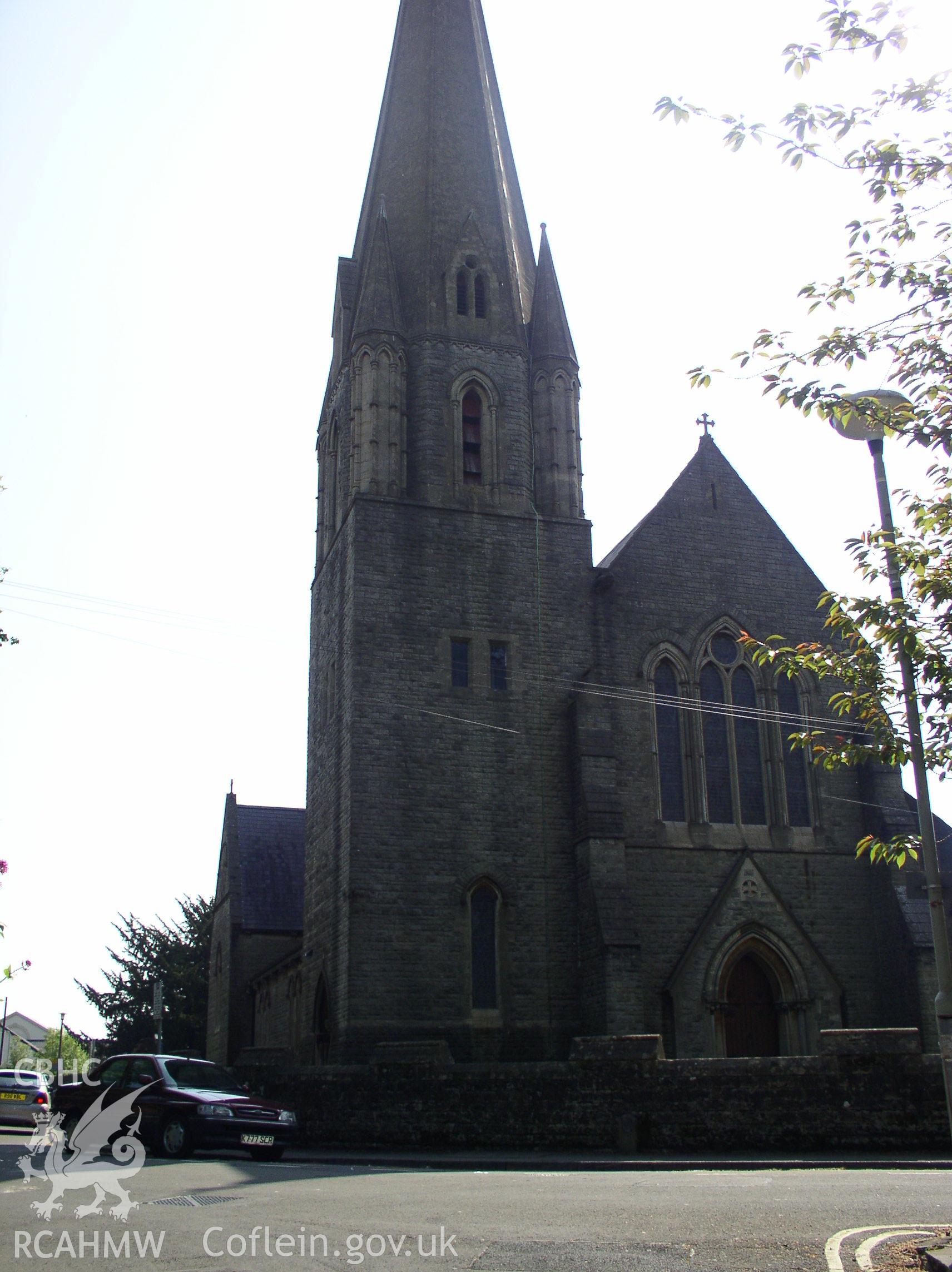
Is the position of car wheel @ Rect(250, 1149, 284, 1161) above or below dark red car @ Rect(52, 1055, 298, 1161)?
below

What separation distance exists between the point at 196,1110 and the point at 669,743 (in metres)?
12.9

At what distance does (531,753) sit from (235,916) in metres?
14.6

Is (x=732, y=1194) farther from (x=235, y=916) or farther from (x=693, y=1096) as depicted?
(x=235, y=916)

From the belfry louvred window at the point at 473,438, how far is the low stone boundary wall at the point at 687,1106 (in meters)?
13.0

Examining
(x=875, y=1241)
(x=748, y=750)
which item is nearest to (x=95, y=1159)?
(x=875, y=1241)

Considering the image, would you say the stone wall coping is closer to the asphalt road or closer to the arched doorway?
the asphalt road

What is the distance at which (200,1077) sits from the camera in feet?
53.4

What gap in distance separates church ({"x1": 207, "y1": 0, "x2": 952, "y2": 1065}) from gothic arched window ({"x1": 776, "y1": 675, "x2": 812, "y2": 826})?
6 cm

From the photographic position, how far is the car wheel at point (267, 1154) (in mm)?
15703

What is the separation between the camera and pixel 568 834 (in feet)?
79.3

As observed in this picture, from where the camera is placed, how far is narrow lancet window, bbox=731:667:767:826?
25.1 m

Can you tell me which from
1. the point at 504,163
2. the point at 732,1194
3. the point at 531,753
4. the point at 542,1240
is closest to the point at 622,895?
the point at 531,753

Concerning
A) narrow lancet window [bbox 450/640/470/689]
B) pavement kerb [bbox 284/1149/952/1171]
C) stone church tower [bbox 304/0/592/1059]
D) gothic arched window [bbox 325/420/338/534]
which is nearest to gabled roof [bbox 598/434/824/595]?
stone church tower [bbox 304/0/592/1059]

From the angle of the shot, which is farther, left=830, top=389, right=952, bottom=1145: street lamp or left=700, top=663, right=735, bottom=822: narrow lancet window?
left=700, top=663, right=735, bottom=822: narrow lancet window
